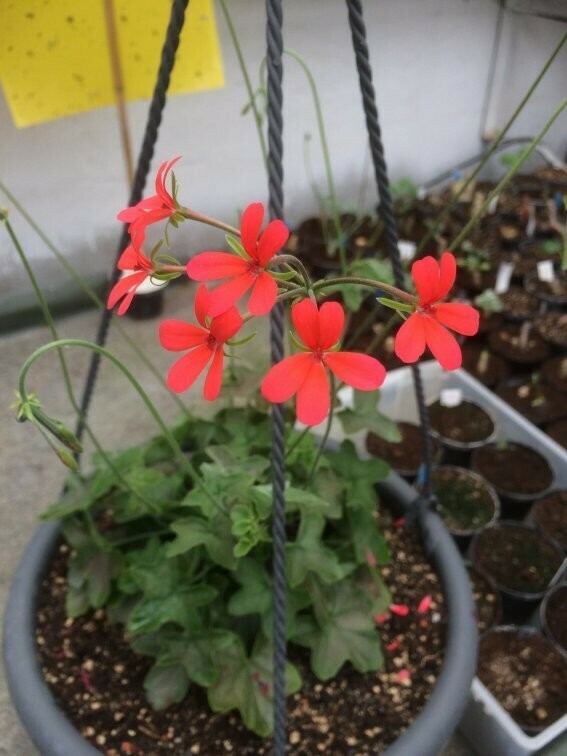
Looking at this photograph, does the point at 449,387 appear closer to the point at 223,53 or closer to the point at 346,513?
the point at 346,513

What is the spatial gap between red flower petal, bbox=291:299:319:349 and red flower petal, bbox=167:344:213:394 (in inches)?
3.1

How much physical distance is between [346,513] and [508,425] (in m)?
0.75

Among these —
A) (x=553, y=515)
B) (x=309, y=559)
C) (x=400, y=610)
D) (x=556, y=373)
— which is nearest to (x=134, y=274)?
(x=309, y=559)

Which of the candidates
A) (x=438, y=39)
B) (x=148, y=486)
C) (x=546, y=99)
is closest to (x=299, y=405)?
(x=148, y=486)

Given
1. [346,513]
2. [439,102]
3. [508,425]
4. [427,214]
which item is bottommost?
[508,425]

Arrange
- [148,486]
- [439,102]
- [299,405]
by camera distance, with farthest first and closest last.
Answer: [439,102]
[148,486]
[299,405]

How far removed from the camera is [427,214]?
2.09m

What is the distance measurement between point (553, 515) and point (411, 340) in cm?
108

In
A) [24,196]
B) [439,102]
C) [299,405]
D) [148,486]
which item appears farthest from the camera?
[439,102]

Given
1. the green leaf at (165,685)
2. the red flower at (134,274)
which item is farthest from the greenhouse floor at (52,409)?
the red flower at (134,274)

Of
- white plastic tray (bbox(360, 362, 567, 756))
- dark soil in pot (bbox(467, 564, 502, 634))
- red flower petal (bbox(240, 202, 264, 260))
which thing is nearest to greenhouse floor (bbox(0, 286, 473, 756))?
white plastic tray (bbox(360, 362, 567, 756))

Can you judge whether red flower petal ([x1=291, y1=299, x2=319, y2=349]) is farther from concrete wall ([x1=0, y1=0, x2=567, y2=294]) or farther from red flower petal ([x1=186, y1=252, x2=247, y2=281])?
concrete wall ([x1=0, y1=0, x2=567, y2=294])

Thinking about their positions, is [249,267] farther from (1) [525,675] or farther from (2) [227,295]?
(1) [525,675]

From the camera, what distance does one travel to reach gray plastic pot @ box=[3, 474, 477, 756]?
0.72 meters
